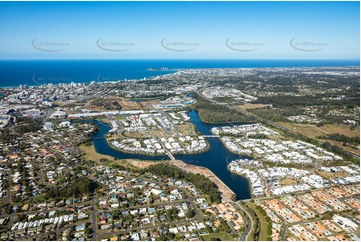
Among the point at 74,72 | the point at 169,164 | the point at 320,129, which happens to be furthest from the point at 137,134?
the point at 74,72

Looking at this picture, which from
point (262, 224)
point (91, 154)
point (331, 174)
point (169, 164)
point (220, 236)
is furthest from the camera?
point (91, 154)

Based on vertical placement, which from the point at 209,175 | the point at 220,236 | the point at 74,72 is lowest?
the point at 220,236

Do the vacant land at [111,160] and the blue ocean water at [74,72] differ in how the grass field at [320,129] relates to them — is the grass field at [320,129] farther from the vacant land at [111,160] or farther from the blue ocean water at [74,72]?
the blue ocean water at [74,72]

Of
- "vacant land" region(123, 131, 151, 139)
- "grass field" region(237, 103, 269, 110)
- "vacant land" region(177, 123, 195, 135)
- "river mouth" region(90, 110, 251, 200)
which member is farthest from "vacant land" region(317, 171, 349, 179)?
"grass field" region(237, 103, 269, 110)

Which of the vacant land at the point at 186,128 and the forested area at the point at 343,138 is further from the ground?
the forested area at the point at 343,138

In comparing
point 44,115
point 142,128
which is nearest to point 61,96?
point 44,115

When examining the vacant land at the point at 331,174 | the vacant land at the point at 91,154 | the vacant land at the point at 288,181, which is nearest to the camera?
the vacant land at the point at 288,181

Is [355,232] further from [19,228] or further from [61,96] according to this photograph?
[61,96]

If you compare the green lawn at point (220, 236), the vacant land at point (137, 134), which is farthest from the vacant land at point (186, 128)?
the green lawn at point (220, 236)

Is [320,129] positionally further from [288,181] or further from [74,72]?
[74,72]
